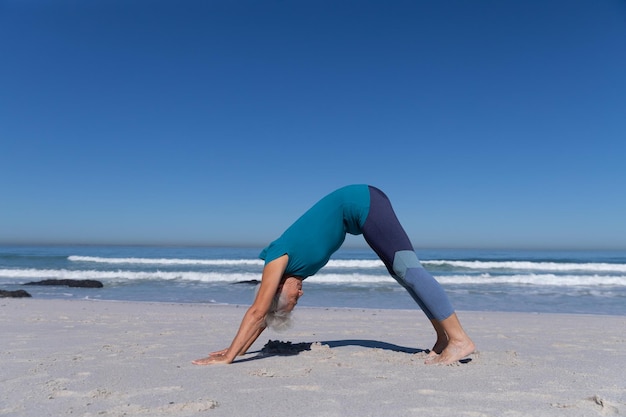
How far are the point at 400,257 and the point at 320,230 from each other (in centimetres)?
64

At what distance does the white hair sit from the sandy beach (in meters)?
0.27

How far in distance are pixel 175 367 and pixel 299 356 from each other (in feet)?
3.20

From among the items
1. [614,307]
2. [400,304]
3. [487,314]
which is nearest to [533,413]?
[487,314]

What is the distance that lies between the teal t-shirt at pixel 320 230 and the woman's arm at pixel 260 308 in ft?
0.22

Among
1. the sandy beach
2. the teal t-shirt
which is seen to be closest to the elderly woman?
the teal t-shirt

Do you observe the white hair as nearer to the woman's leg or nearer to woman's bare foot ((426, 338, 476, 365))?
the woman's leg

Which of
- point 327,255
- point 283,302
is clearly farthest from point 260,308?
point 327,255

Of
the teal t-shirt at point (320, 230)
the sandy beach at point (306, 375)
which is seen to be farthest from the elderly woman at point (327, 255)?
the sandy beach at point (306, 375)

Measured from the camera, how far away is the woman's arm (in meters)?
3.50

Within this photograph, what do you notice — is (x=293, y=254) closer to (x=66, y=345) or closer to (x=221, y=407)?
(x=221, y=407)

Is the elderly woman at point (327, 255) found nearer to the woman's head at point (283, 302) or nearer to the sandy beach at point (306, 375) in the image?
the woman's head at point (283, 302)

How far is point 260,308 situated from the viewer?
3.52 m

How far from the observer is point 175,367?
3379 mm

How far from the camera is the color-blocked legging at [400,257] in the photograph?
353 centimetres
